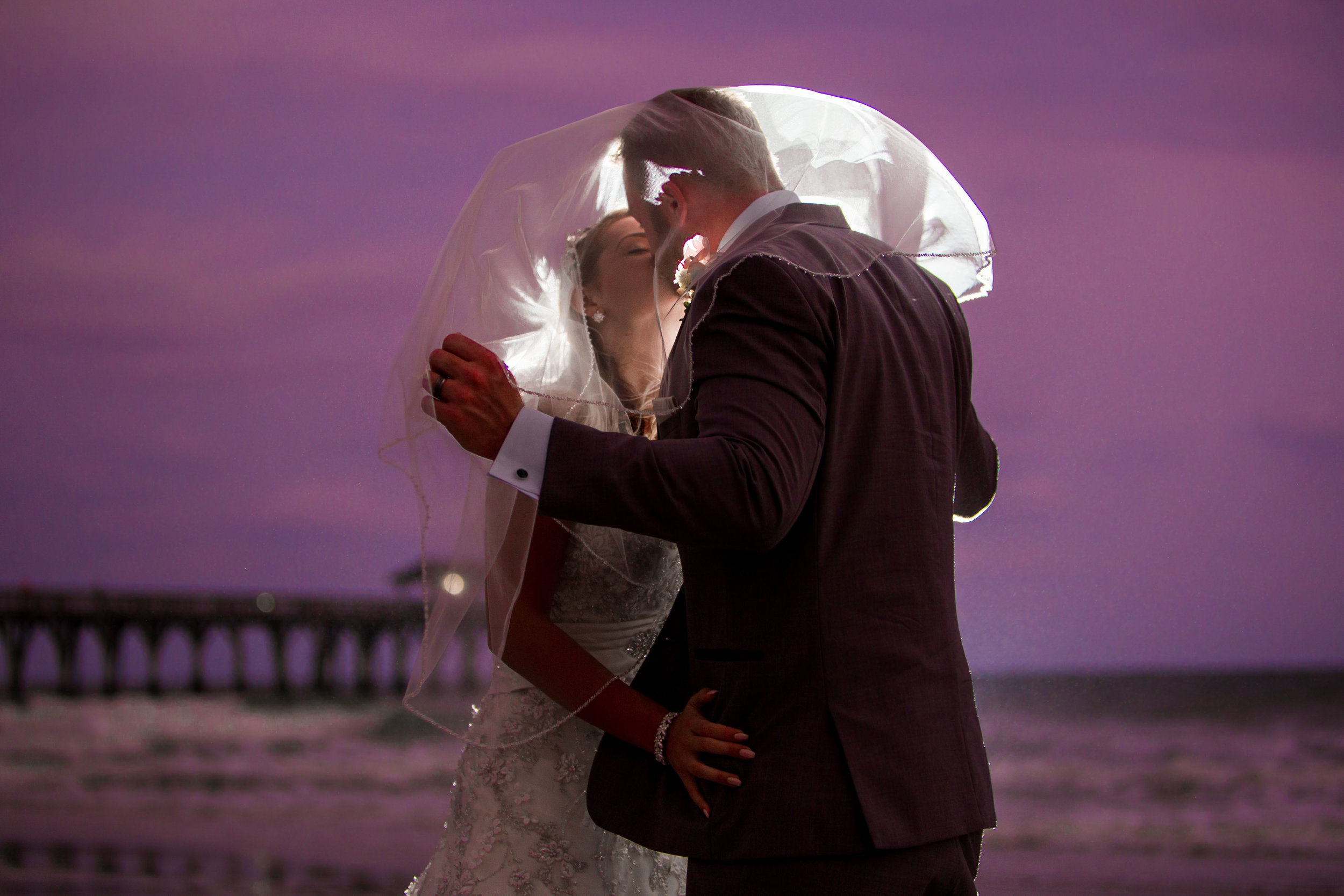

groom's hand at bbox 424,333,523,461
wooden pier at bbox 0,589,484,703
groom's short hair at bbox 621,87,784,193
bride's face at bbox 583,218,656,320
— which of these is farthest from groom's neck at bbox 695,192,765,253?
wooden pier at bbox 0,589,484,703

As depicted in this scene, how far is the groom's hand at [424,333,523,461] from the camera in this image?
40.8 inches

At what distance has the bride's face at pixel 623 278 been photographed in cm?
135

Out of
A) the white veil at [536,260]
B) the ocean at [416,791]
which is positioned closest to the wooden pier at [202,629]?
the ocean at [416,791]

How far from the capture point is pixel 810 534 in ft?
3.48

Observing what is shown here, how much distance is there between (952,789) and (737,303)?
53 cm

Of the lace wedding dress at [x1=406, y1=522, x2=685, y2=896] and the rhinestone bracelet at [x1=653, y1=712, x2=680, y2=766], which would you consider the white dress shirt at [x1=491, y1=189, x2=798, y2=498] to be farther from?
the lace wedding dress at [x1=406, y1=522, x2=685, y2=896]

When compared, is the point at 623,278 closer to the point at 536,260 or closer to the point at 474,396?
the point at 536,260

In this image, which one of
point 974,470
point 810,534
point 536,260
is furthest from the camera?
point 974,470

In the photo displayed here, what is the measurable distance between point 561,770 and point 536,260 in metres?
0.75

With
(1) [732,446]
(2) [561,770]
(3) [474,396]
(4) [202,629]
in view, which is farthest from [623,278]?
(4) [202,629]

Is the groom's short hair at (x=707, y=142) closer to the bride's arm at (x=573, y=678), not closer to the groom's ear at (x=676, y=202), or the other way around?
the groom's ear at (x=676, y=202)

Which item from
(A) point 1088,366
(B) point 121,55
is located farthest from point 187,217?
(A) point 1088,366

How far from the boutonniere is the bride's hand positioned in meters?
0.45

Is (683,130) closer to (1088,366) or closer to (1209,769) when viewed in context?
(1088,366)
